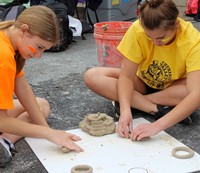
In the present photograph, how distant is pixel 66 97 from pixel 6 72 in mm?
877

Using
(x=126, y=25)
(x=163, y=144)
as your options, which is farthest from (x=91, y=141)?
(x=126, y=25)

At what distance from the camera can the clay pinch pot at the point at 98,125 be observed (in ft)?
5.53

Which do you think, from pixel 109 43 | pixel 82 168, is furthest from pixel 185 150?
pixel 109 43

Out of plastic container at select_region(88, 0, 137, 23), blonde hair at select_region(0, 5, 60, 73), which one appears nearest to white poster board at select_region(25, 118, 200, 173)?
blonde hair at select_region(0, 5, 60, 73)

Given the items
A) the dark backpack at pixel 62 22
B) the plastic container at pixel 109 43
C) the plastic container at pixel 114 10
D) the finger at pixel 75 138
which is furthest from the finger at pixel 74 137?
the plastic container at pixel 114 10

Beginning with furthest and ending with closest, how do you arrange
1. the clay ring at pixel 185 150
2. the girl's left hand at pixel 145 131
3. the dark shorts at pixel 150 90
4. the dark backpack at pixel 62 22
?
the dark backpack at pixel 62 22
the dark shorts at pixel 150 90
the girl's left hand at pixel 145 131
the clay ring at pixel 185 150

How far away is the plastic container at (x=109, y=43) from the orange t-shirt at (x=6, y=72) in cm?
113

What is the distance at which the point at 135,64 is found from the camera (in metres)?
1.83

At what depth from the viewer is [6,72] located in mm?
1368

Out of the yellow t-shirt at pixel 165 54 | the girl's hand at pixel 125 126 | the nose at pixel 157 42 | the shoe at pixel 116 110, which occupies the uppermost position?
the nose at pixel 157 42

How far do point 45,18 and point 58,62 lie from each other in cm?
163

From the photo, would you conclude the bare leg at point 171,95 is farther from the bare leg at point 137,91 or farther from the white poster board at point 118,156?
the white poster board at point 118,156

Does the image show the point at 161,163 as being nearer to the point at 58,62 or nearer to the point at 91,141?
the point at 91,141

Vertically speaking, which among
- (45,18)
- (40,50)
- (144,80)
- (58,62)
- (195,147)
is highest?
(45,18)
